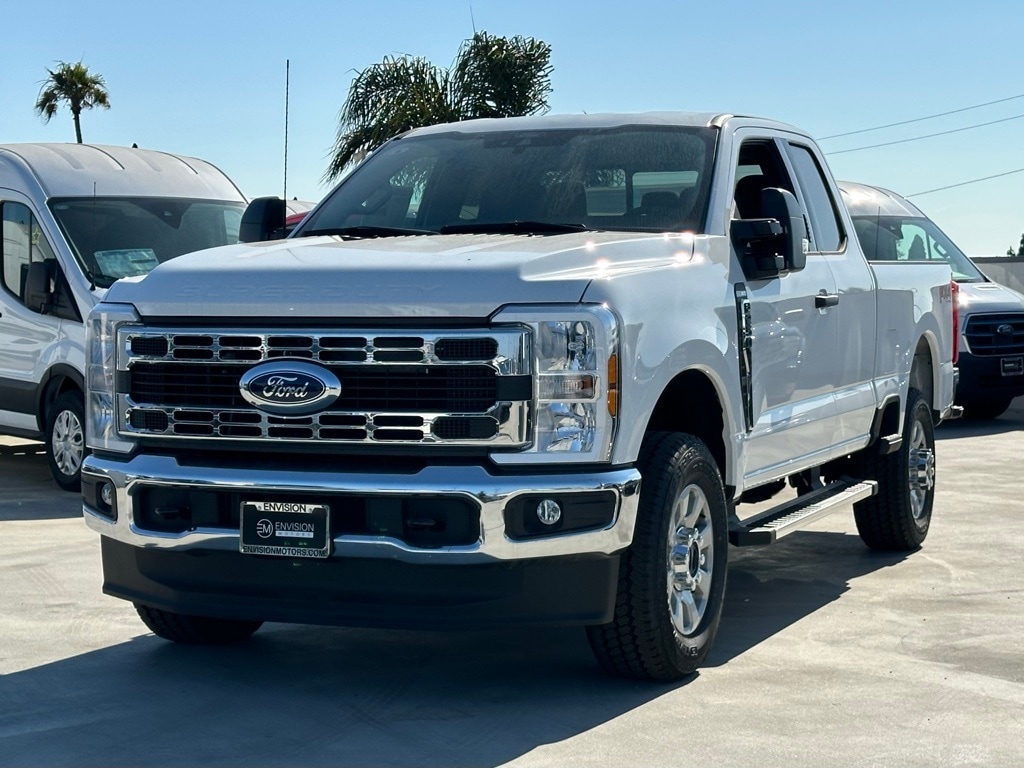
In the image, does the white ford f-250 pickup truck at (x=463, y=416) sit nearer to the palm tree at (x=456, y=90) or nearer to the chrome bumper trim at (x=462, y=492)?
the chrome bumper trim at (x=462, y=492)

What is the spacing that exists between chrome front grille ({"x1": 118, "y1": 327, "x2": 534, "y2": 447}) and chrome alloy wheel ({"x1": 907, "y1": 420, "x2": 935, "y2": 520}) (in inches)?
162

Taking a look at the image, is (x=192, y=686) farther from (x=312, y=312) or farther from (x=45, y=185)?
(x=45, y=185)

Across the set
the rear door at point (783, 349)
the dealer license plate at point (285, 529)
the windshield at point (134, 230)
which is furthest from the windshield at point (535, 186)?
the windshield at point (134, 230)

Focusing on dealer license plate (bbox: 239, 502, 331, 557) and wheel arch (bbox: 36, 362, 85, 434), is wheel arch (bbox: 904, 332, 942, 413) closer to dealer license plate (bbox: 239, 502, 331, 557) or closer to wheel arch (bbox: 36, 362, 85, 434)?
dealer license plate (bbox: 239, 502, 331, 557)

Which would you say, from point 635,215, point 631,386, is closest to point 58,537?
point 635,215

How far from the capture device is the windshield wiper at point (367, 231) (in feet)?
21.6

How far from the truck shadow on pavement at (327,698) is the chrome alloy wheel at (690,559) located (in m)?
0.30

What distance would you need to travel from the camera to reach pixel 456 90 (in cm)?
2861

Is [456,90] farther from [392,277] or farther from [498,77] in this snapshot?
[392,277]

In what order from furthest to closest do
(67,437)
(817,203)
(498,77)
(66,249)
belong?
(498,77) → (66,249) → (67,437) → (817,203)

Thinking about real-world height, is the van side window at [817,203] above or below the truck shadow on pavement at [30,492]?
above

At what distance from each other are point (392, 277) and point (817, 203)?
3.21 m

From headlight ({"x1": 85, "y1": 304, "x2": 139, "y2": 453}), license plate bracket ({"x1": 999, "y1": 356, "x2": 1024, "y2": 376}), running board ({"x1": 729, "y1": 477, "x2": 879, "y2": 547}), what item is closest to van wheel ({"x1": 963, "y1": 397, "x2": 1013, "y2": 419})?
license plate bracket ({"x1": 999, "y1": 356, "x2": 1024, "y2": 376})

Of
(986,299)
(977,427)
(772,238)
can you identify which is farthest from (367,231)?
(986,299)
